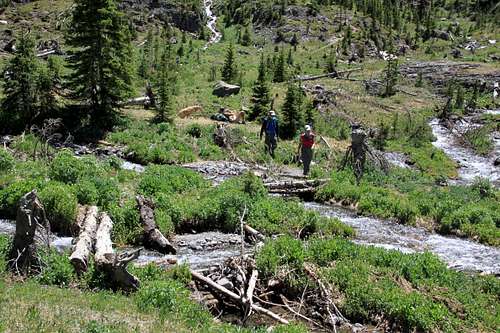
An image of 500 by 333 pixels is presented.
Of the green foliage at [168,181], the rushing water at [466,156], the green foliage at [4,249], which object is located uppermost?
the green foliage at [4,249]

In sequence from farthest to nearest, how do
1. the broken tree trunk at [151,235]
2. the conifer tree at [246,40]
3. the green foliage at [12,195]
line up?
the conifer tree at [246,40]
the green foliage at [12,195]
the broken tree trunk at [151,235]

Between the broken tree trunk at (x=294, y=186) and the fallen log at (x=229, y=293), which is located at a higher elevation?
the fallen log at (x=229, y=293)

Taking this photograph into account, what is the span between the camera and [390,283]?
44.3 feet

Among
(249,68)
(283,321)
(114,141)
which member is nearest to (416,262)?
(283,321)

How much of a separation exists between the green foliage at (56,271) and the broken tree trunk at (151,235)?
3.76 meters

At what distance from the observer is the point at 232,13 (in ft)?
357

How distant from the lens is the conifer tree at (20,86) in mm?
28094

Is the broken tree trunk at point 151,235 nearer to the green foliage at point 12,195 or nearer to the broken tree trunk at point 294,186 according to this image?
the green foliage at point 12,195

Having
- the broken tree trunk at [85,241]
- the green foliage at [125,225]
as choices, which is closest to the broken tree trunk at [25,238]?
the broken tree trunk at [85,241]

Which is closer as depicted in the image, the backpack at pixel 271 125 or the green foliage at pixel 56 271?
the green foliage at pixel 56 271

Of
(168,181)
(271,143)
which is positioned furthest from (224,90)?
(168,181)

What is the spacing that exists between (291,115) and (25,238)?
24.8 meters

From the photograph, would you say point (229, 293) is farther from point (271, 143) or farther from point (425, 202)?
point (271, 143)

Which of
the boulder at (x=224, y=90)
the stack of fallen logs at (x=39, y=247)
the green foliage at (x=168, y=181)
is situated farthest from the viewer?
the boulder at (x=224, y=90)
